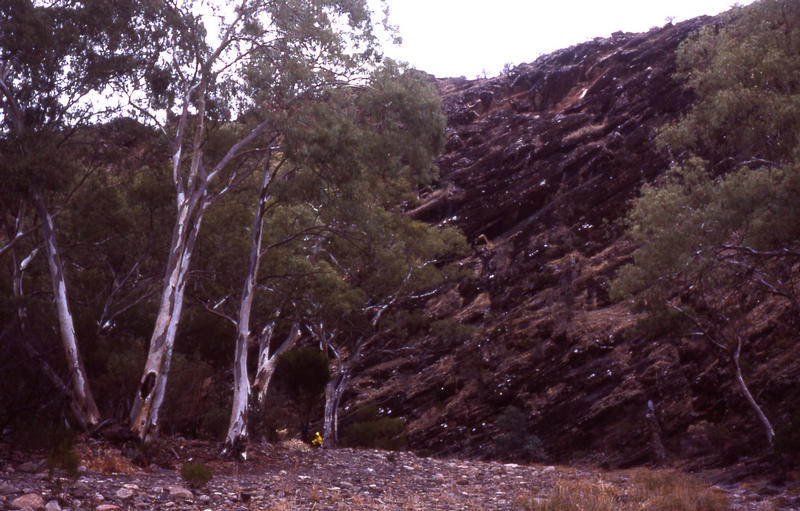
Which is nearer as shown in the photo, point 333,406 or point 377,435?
point 333,406

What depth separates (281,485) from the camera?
10992 mm

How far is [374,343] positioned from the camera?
37562mm

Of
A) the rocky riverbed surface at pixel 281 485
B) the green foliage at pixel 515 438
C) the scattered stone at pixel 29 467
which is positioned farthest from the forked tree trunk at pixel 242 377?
the green foliage at pixel 515 438

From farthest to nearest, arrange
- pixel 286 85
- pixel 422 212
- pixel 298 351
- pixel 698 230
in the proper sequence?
1. pixel 422 212
2. pixel 298 351
3. pixel 698 230
4. pixel 286 85

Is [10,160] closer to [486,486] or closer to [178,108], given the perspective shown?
[178,108]

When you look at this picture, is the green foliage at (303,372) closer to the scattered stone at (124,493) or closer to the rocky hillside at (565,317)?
the rocky hillside at (565,317)

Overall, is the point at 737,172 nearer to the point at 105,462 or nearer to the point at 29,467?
the point at 105,462

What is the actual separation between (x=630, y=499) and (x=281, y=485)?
19.1 ft

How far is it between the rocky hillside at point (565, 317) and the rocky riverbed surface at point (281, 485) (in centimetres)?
846

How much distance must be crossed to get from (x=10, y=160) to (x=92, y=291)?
24.7ft


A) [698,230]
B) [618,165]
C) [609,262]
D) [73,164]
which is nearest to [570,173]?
[618,165]

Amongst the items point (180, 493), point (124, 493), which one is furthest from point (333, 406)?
point (124, 493)

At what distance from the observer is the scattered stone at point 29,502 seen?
7.20 m

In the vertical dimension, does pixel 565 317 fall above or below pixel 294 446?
above
